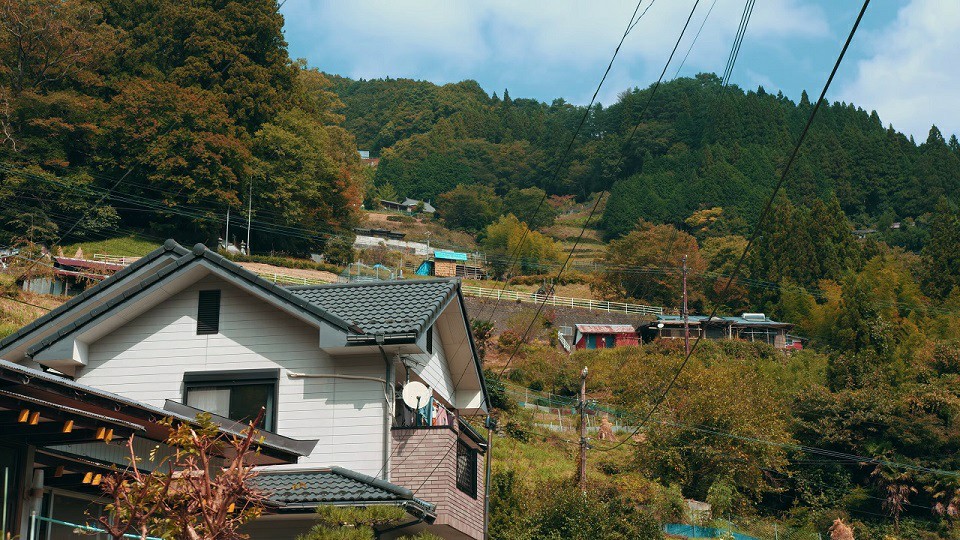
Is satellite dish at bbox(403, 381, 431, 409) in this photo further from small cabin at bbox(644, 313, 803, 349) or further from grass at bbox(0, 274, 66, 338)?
small cabin at bbox(644, 313, 803, 349)

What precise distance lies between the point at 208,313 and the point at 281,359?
4.25 ft

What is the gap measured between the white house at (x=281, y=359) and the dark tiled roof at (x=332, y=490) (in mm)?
68

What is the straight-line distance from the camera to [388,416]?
45.4 feet

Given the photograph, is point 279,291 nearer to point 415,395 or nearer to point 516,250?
point 415,395

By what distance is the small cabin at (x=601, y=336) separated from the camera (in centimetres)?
6556

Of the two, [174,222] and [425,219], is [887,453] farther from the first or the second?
[425,219]

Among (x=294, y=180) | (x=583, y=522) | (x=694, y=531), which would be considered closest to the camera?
(x=583, y=522)

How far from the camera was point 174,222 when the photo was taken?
60.8 metres

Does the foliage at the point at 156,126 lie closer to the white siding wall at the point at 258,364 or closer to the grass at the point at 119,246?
the grass at the point at 119,246

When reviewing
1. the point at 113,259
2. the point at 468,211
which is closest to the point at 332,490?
the point at 113,259

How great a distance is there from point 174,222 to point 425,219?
69856 millimetres

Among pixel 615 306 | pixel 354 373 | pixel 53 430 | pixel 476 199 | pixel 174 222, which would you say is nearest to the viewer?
pixel 53 430

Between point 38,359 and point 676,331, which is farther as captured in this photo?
point 676,331

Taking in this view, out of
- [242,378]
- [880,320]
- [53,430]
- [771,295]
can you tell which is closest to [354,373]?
[242,378]
